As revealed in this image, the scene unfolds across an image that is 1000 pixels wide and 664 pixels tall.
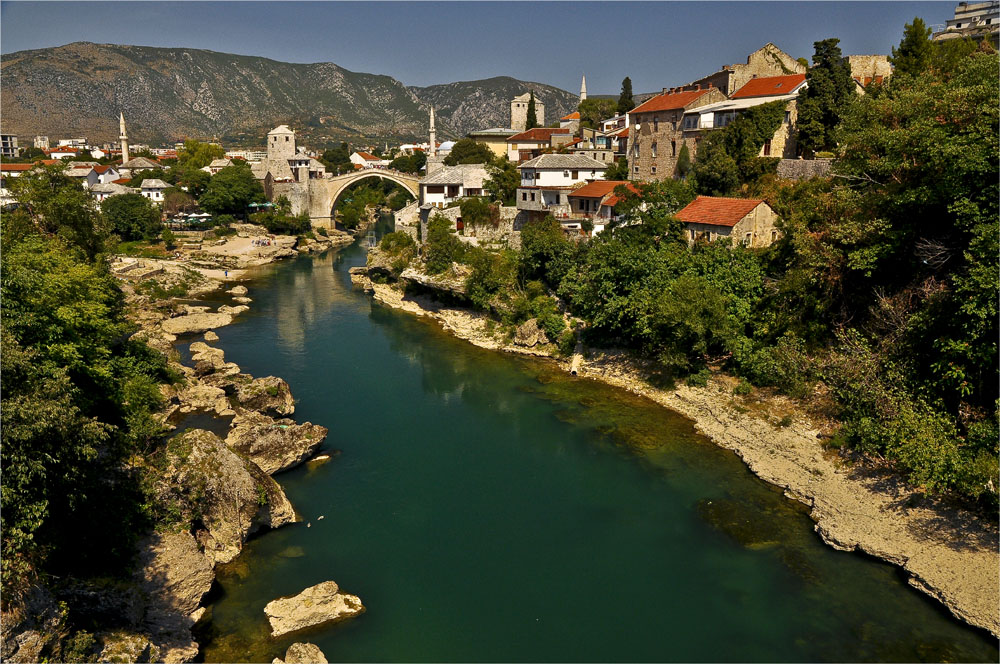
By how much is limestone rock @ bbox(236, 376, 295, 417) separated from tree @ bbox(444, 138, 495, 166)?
38.0 m

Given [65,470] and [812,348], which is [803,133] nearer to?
[812,348]

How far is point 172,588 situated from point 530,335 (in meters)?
20.1

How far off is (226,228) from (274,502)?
168 ft

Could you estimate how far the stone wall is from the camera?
2948cm

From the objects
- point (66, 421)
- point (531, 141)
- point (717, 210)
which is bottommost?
point (66, 421)

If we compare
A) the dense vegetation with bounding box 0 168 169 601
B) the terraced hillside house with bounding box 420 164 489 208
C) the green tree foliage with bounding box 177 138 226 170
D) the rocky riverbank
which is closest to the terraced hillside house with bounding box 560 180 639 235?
the terraced hillside house with bounding box 420 164 489 208

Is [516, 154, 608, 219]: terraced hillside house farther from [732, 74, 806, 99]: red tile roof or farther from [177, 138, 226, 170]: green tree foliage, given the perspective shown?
[177, 138, 226, 170]: green tree foliage

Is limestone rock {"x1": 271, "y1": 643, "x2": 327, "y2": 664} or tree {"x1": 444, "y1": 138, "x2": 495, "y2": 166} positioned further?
tree {"x1": 444, "y1": 138, "x2": 495, "y2": 166}

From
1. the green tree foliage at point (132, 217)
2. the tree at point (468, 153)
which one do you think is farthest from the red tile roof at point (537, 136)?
the green tree foliage at point (132, 217)

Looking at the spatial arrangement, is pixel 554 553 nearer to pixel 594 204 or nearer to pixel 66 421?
pixel 66 421

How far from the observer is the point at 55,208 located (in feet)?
92.4

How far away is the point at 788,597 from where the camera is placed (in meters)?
14.7

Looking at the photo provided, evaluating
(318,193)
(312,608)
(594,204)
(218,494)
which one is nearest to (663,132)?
(594,204)

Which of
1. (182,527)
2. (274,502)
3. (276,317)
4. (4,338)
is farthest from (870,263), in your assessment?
(276,317)
